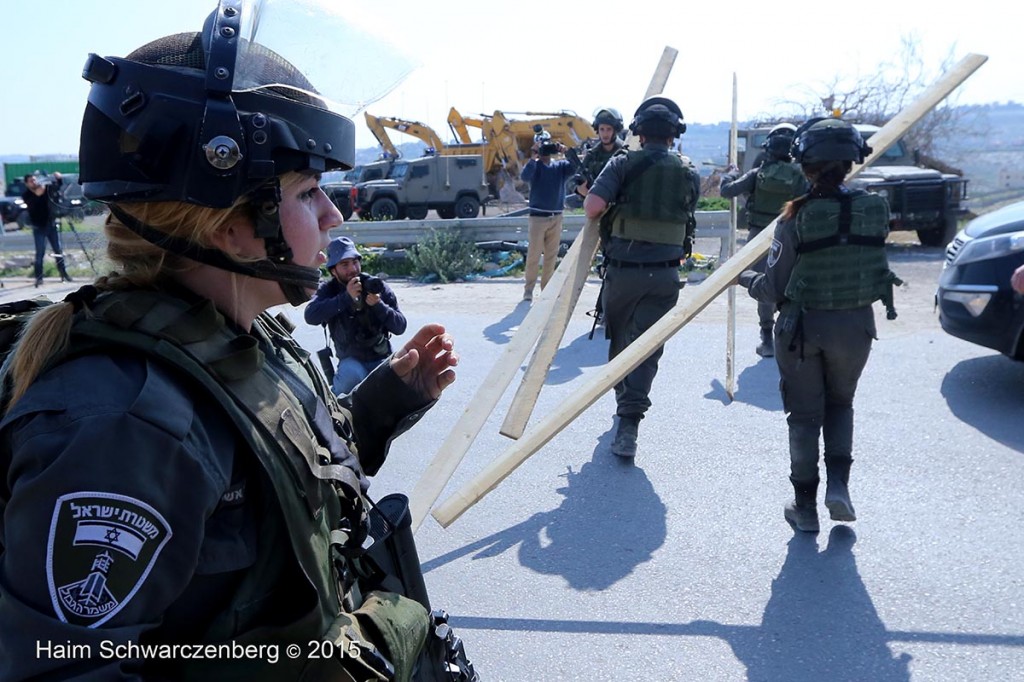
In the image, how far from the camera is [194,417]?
3.98 ft

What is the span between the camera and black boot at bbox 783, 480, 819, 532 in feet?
13.3

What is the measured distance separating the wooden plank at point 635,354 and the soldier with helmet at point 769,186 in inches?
113

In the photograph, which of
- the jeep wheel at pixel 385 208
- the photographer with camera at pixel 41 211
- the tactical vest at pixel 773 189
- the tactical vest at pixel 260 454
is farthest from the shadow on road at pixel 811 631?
the jeep wheel at pixel 385 208

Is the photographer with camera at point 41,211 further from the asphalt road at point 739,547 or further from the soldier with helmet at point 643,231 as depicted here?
the soldier with helmet at point 643,231

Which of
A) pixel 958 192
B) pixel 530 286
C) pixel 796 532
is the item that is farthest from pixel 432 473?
pixel 958 192

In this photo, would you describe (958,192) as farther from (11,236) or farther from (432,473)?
(11,236)

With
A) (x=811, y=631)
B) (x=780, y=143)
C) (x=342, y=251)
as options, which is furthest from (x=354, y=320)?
(x=780, y=143)

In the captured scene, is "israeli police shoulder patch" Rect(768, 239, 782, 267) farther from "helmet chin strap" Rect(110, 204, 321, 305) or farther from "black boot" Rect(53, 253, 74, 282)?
"black boot" Rect(53, 253, 74, 282)

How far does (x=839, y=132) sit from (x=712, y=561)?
77.5 inches

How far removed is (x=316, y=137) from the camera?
151 cm

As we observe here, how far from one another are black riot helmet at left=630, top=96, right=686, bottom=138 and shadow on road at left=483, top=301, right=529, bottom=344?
314 centimetres

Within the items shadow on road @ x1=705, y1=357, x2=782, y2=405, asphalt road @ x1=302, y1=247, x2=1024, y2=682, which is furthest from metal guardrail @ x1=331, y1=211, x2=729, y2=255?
asphalt road @ x1=302, y1=247, x2=1024, y2=682

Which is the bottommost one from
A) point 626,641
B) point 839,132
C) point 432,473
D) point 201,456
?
point 626,641

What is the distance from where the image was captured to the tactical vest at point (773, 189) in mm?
6977
